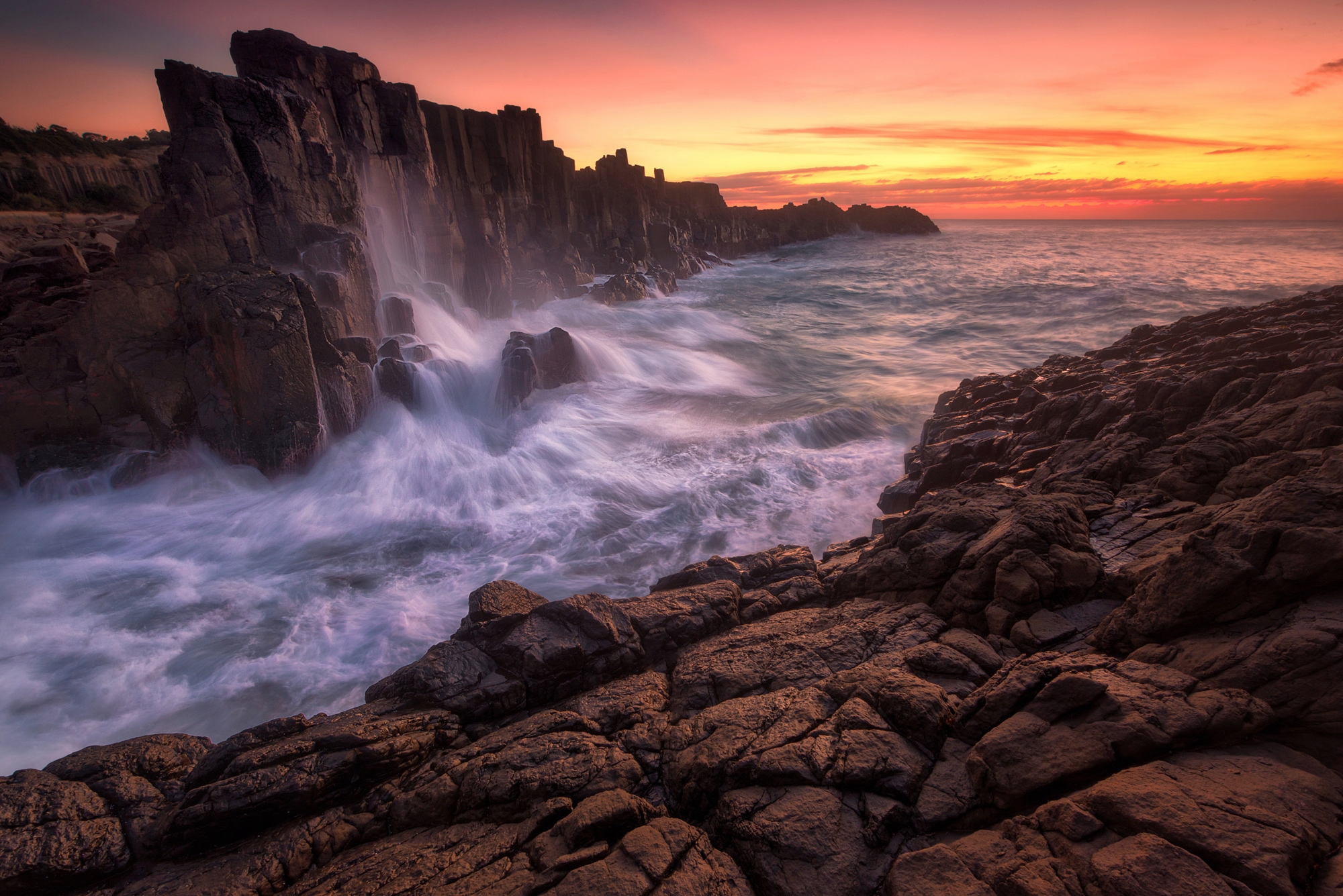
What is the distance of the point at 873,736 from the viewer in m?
4.38

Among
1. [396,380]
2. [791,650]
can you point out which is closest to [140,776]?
[791,650]

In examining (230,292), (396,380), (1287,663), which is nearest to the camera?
(1287,663)

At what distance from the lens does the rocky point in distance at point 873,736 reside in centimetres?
339

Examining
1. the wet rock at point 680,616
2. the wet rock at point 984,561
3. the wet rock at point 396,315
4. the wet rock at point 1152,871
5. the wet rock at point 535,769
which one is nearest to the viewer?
the wet rock at point 1152,871

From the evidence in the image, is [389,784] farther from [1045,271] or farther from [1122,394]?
[1045,271]

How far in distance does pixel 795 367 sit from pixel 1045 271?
40.4 meters

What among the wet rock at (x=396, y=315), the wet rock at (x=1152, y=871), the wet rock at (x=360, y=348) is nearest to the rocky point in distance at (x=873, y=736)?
the wet rock at (x=1152, y=871)

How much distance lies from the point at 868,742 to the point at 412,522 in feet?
35.8

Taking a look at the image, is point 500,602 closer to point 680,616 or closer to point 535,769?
point 680,616

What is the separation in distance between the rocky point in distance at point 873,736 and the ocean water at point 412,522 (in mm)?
3209

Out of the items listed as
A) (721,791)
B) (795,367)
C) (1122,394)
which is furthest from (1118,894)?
(795,367)

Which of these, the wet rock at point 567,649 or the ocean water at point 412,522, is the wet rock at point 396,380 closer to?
the ocean water at point 412,522

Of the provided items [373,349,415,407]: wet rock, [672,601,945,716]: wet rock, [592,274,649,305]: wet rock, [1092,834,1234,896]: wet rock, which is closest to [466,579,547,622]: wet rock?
[672,601,945,716]: wet rock

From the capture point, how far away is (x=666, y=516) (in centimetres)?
1246
